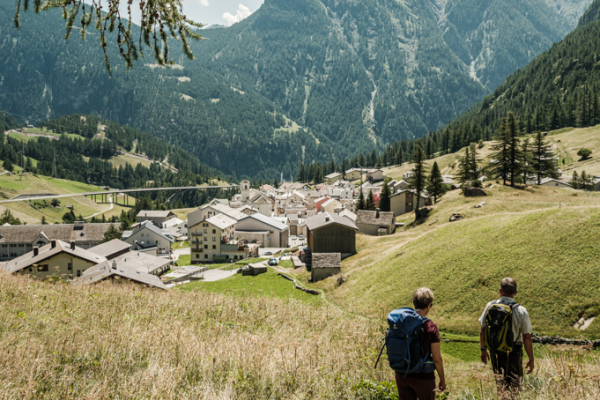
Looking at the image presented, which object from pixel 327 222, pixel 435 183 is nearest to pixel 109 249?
pixel 327 222

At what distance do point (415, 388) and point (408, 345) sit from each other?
0.69 metres

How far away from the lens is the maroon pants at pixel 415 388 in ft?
16.9

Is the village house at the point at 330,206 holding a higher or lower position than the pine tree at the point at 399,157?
lower

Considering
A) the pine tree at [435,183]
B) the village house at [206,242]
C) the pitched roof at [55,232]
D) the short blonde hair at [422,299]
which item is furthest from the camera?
the pitched roof at [55,232]

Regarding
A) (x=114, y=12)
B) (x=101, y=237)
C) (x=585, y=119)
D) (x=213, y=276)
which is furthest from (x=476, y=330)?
(x=585, y=119)

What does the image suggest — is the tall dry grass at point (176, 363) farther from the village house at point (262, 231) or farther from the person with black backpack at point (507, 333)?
the village house at point (262, 231)

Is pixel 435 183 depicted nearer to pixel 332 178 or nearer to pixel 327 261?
pixel 327 261

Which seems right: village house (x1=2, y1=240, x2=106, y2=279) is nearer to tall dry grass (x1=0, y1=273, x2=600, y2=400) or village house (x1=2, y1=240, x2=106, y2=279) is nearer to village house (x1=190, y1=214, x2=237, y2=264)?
village house (x1=190, y1=214, x2=237, y2=264)

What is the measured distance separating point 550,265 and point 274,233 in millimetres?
61386

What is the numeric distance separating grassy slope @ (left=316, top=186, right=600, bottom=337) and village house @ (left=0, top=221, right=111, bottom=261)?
6857 cm

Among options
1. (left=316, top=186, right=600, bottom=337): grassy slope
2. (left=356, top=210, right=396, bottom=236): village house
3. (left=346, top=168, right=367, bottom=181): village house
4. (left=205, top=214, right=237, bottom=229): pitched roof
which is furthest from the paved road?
(left=346, top=168, right=367, bottom=181): village house

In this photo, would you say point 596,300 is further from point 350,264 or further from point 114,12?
point 350,264

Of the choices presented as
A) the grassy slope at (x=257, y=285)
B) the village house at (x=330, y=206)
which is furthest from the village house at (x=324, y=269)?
the village house at (x=330, y=206)

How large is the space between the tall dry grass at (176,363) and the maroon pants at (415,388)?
1.57 feet
